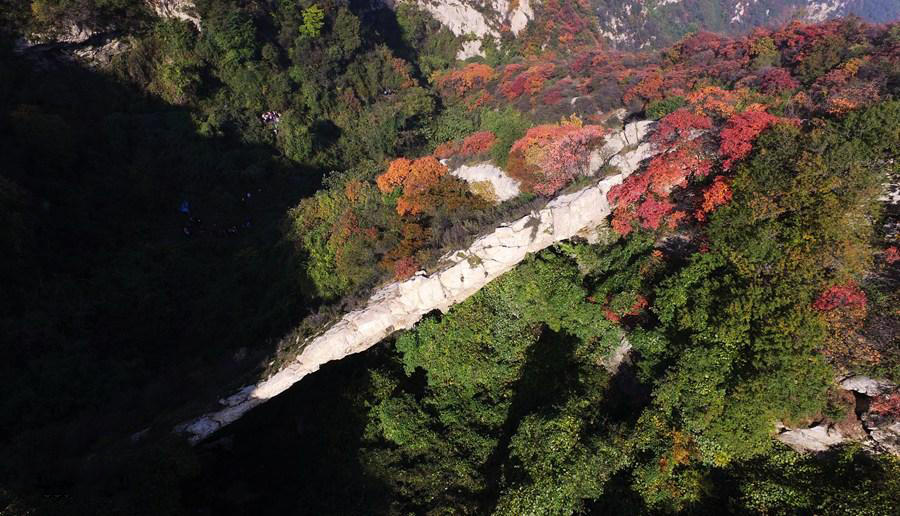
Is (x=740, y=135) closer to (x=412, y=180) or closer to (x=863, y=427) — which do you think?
(x=863, y=427)

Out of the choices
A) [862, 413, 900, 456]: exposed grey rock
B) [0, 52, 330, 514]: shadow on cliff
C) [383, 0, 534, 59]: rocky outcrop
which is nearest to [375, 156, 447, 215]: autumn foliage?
[0, 52, 330, 514]: shadow on cliff

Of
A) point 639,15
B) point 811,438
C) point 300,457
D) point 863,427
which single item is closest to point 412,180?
point 300,457

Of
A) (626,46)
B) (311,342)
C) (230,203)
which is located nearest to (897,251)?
(311,342)

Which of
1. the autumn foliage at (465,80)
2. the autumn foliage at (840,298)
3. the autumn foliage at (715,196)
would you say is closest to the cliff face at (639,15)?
the autumn foliage at (465,80)

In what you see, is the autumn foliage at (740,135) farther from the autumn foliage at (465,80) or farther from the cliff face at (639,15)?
the cliff face at (639,15)

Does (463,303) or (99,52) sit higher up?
(99,52)

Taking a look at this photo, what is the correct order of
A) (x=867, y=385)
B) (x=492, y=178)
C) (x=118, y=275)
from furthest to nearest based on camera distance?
(x=118, y=275), (x=492, y=178), (x=867, y=385)

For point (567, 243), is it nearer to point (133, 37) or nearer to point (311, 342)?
point (311, 342)
